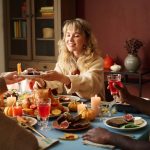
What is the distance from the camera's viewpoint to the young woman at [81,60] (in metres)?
2.78

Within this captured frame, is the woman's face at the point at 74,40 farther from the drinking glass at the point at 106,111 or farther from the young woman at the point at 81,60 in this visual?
the drinking glass at the point at 106,111

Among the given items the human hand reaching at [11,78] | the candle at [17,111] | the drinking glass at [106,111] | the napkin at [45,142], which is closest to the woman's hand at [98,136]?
the napkin at [45,142]

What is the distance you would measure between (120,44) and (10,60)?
157cm

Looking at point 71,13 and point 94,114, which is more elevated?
point 71,13

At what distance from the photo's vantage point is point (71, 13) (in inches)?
176

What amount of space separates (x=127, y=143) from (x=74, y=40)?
4.89 ft

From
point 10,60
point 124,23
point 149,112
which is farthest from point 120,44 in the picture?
point 149,112

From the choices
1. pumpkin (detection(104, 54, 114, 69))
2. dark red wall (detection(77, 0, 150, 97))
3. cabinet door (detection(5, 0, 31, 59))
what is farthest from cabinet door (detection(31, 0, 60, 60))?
pumpkin (detection(104, 54, 114, 69))

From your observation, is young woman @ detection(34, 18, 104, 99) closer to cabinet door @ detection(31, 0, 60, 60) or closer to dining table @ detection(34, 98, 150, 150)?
dining table @ detection(34, 98, 150, 150)

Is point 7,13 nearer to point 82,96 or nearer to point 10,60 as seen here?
point 10,60

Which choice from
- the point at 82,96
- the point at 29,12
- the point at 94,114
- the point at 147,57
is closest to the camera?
the point at 94,114

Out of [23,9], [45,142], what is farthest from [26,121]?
[23,9]

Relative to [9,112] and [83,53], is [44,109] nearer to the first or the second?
[9,112]

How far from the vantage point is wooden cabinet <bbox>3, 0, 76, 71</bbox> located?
4402 millimetres
